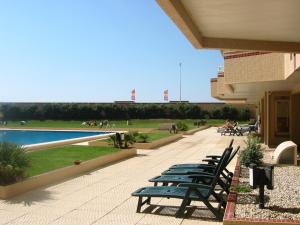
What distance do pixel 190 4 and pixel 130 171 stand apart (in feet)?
27.9

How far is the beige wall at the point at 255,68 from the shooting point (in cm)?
1605

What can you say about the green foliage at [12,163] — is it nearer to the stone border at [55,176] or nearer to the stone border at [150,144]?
the stone border at [55,176]

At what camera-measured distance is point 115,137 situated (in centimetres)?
1942

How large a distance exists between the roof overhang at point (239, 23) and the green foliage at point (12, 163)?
4728mm

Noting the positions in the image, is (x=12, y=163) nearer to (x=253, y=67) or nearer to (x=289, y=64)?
(x=289, y=64)

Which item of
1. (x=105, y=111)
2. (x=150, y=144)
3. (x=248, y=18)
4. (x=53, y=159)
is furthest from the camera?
(x=105, y=111)

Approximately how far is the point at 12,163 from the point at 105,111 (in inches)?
2176

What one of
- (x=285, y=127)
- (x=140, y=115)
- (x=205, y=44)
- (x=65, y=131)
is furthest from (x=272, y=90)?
(x=140, y=115)

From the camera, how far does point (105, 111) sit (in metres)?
65.1

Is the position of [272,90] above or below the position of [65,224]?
above

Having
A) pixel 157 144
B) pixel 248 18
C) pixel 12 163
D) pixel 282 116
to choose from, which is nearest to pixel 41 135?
pixel 157 144

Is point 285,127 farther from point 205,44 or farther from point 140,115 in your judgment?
point 140,115

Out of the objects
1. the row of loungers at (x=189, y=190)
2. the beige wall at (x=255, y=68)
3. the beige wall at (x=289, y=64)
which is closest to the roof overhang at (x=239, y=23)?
the row of loungers at (x=189, y=190)

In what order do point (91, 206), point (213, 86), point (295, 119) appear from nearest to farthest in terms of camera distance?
point (91, 206) < point (295, 119) < point (213, 86)
